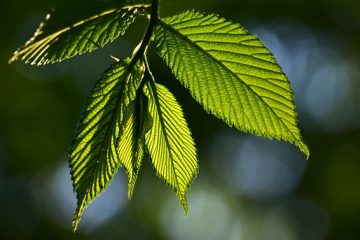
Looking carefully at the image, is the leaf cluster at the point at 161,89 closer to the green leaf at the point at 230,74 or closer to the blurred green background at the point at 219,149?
the green leaf at the point at 230,74

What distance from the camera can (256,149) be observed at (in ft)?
52.1

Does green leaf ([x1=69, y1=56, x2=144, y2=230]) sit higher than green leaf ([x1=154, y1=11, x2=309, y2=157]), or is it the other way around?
green leaf ([x1=154, y1=11, x2=309, y2=157])

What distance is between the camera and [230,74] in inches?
45.5

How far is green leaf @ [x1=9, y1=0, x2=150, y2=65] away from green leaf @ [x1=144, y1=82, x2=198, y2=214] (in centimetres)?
15

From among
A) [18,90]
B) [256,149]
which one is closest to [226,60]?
[18,90]

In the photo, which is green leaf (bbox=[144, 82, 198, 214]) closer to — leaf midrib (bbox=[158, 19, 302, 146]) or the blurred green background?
leaf midrib (bbox=[158, 19, 302, 146])

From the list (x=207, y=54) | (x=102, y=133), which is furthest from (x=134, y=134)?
(x=207, y=54)

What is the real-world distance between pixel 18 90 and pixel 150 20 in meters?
11.0

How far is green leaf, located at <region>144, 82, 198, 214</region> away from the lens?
1.17m

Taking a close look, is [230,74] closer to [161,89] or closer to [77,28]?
[161,89]

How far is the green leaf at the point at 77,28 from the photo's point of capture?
1.00 metres

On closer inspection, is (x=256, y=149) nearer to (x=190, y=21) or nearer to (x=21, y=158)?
(x=21, y=158)

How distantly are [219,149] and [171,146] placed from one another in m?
13.4

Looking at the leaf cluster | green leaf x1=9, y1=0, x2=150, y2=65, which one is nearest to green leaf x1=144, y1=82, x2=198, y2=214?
the leaf cluster
